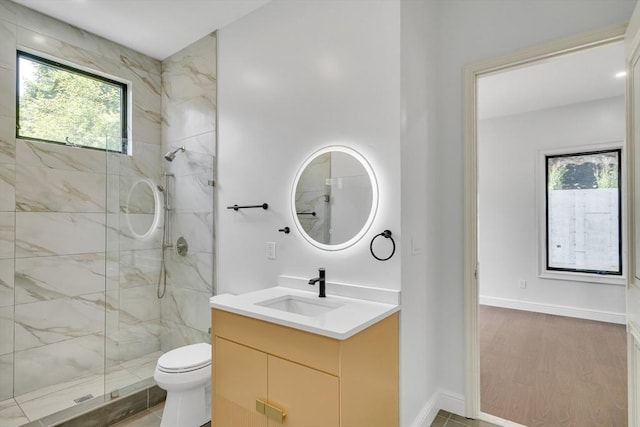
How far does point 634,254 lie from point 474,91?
1.26 m

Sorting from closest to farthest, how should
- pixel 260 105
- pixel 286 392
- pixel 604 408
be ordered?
pixel 286 392 < pixel 604 408 < pixel 260 105

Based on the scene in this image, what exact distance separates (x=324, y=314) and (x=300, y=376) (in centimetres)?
29

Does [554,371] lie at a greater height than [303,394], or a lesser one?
lesser

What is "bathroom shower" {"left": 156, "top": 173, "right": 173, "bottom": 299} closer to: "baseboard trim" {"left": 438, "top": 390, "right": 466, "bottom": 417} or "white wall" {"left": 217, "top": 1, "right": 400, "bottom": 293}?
"white wall" {"left": 217, "top": 1, "right": 400, "bottom": 293}

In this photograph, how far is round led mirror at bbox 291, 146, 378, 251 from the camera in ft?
6.44

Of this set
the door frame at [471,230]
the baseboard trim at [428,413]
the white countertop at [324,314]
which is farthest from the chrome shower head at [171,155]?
the baseboard trim at [428,413]

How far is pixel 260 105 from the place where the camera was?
2459 mm

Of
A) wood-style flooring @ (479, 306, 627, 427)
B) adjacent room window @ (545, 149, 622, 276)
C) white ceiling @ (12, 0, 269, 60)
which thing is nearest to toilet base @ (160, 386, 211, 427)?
wood-style flooring @ (479, 306, 627, 427)

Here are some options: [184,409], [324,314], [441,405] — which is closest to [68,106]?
[184,409]

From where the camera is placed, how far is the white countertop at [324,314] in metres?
1.45

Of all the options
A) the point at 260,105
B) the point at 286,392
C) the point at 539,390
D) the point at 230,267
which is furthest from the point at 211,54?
the point at 539,390

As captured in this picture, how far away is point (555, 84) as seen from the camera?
3799mm

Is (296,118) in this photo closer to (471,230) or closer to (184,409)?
(471,230)

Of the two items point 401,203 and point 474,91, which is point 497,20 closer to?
point 474,91
